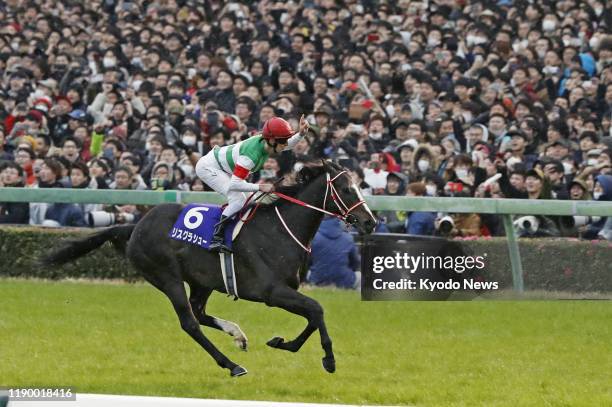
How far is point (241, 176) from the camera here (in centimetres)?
842

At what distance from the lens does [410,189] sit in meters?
12.5

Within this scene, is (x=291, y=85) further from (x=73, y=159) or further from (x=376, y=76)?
(x=73, y=159)

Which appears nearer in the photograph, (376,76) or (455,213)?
(455,213)

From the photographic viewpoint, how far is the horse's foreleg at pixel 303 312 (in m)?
7.87

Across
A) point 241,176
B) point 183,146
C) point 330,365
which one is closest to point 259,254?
point 241,176

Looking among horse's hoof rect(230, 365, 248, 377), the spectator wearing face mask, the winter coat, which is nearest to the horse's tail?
horse's hoof rect(230, 365, 248, 377)

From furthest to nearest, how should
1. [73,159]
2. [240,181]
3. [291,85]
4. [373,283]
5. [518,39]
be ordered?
[518,39], [291,85], [73,159], [373,283], [240,181]

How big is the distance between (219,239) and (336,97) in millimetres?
7649

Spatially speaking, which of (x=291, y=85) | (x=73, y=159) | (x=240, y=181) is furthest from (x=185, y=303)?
(x=291, y=85)

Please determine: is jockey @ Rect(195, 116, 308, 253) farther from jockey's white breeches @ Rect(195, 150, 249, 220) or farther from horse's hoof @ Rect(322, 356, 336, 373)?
horse's hoof @ Rect(322, 356, 336, 373)

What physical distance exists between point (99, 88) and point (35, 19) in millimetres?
4172

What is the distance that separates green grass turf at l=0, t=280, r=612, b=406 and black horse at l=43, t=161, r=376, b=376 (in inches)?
12.3

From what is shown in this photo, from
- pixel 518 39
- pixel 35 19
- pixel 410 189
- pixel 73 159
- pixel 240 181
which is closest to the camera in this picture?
pixel 240 181

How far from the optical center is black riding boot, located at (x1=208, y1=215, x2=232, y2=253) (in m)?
8.52
